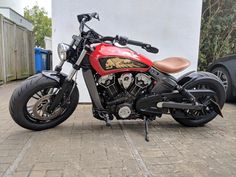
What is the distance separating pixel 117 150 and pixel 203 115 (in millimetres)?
1614

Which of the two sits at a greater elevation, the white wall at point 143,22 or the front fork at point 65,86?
the white wall at point 143,22

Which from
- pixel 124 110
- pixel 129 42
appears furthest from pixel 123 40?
pixel 124 110

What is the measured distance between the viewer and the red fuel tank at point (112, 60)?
11.1ft

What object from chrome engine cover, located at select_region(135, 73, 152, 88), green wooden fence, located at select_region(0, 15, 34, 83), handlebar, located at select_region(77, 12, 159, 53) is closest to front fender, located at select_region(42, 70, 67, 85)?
handlebar, located at select_region(77, 12, 159, 53)

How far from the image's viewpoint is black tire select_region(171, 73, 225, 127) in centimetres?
392

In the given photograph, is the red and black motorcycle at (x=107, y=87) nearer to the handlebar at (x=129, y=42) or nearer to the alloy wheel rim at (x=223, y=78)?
the handlebar at (x=129, y=42)

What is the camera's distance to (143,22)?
536cm

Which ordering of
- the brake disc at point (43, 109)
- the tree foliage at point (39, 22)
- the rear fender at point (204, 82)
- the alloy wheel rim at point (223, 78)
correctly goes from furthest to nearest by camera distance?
the tree foliage at point (39, 22) → the alloy wheel rim at point (223, 78) → the rear fender at point (204, 82) → the brake disc at point (43, 109)

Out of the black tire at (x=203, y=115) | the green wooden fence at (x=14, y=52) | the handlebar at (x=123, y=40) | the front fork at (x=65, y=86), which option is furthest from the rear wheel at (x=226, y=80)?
the green wooden fence at (x=14, y=52)

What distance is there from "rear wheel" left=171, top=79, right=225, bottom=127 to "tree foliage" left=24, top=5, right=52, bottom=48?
20357 millimetres

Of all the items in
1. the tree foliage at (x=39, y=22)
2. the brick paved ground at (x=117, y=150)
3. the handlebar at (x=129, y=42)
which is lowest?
the brick paved ground at (x=117, y=150)

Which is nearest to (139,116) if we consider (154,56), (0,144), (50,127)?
(50,127)

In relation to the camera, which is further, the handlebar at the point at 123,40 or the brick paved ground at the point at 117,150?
the handlebar at the point at 123,40

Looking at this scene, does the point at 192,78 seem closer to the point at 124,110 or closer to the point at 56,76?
the point at 124,110
